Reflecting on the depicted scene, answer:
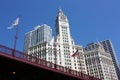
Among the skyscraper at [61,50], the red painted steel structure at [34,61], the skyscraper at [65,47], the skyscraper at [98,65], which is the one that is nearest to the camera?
the red painted steel structure at [34,61]

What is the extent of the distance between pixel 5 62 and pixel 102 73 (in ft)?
472

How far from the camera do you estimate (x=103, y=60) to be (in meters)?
168

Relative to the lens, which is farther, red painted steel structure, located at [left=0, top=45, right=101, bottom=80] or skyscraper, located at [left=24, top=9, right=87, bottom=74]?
skyscraper, located at [left=24, top=9, right=87, bottom=74]

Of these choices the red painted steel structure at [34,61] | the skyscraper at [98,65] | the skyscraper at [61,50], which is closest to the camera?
the red painted steel structure at [34,61]

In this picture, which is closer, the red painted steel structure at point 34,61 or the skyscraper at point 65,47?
the red painted steel structure at point 34,61

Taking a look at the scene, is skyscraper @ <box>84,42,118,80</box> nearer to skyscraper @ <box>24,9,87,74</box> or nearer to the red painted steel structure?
skyscraper @ <box>24,9,87,74</box>

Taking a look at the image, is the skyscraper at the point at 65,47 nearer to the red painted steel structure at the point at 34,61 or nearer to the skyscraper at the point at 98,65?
the skyscraper at the point at 98,65

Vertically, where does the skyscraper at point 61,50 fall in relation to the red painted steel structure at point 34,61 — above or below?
above

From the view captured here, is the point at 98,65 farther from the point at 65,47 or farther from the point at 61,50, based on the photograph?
the point at 61,50

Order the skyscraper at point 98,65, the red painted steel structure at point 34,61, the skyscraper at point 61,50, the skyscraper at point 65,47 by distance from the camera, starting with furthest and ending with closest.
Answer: the skyscraper at point 98,65
the skyscraper at point 65,47
the skyscraper at point 61,50
the red painted steel structure at point 34,61

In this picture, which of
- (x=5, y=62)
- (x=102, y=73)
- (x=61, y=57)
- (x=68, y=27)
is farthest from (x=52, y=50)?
(x=5, y=62)

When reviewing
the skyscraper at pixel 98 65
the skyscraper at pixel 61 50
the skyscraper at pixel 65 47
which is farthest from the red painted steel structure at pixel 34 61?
the skyscraper at pixel 98 65

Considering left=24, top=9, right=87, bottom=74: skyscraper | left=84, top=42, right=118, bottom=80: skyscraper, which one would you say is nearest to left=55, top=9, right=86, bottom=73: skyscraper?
left=24, top=9, right=87, bottom=74: skyscraper

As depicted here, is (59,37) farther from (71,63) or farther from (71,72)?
(71,72)
